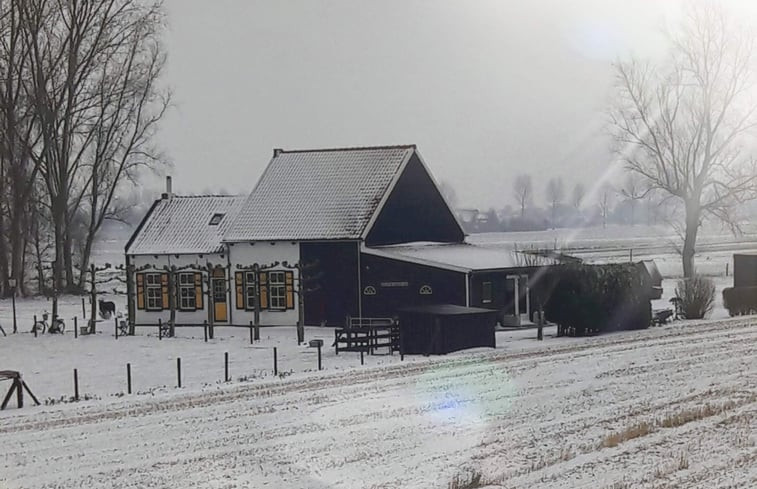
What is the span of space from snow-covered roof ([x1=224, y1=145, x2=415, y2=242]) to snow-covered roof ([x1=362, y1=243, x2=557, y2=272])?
1648 millimetres

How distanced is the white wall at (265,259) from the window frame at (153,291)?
355 centimetres

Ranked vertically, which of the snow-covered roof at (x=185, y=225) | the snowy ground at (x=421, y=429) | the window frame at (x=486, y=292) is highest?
the snow-covered roof at (x=185, y=225)

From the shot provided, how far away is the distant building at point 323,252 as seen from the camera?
117 feet

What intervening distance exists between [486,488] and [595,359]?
13290 millimetres

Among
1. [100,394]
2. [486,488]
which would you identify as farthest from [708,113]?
[486,488]

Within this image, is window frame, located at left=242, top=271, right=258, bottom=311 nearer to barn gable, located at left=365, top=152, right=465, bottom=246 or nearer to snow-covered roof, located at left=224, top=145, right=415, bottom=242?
snow-covered roof, located at left=224, top=145, right=415, bottom=242

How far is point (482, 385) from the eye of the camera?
2034cm

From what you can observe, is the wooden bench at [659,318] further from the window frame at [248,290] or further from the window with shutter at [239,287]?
the window with shutter at [239,287]

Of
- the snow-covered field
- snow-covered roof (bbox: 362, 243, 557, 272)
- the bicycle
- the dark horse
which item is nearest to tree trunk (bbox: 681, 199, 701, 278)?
snow-covered roof (bbox: 362, 243, 557, 272)

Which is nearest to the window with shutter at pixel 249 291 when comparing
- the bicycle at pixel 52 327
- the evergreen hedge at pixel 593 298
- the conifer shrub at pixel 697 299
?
the bicycle at pixel 52 327

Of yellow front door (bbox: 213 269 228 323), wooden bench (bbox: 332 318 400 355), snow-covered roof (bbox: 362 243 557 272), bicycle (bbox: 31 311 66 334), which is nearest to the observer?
wooden bench (bbox: 332 318 400 355)

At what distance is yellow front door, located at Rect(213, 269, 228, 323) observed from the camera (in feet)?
127

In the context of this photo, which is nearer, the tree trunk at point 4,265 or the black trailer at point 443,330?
the black trailer at point 443,330

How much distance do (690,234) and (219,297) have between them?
1169 inches
